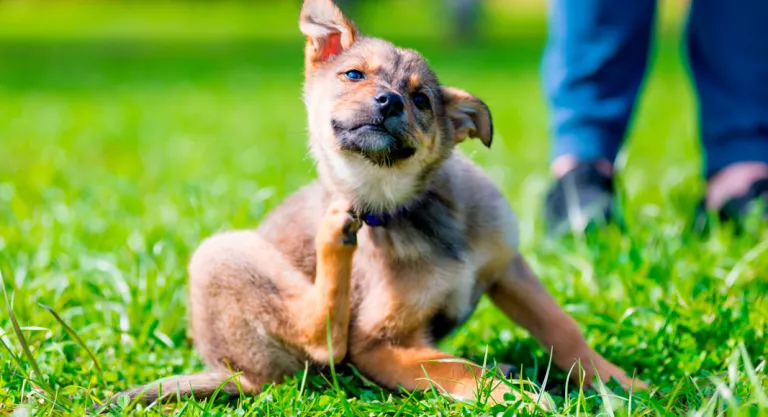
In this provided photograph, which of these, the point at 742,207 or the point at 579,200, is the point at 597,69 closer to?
the point at 579,200

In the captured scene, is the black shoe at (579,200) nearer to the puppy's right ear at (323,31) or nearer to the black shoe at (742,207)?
the black shoe at (742,207)

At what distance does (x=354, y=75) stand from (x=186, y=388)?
1166 millimetres

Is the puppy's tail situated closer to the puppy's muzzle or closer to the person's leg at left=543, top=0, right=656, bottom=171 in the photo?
the puppy's muzzle

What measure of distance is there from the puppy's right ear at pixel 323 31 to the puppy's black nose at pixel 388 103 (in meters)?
0.48

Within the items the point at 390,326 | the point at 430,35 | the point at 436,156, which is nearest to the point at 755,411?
the point at 390,326

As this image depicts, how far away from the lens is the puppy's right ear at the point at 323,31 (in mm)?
2998

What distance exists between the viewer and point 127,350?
309 centimetres

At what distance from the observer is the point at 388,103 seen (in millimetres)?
2643

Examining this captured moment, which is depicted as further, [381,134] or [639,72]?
[639,72]

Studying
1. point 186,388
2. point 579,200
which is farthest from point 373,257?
point 579,200

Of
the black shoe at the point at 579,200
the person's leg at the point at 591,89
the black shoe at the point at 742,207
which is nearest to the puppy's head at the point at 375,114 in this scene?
the black shoe at the point at 579,200

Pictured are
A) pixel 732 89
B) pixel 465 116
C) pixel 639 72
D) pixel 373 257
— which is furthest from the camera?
pixel 639 72

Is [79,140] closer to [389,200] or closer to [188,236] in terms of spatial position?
[188,236]

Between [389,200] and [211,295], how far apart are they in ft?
2.25
